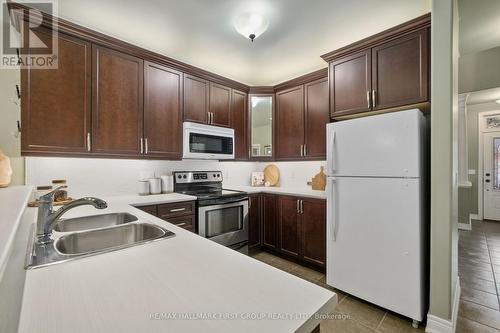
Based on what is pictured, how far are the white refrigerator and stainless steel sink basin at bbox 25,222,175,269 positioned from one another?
1652mm

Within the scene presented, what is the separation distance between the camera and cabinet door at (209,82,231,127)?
303cm

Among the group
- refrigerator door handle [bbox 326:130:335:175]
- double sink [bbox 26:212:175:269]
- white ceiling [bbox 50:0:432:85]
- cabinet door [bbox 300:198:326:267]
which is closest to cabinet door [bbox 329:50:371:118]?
white ceiling [bbox 50:0:432:85]

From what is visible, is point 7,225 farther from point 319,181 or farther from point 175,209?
point 319,181

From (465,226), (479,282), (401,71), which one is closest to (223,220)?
(401,71)

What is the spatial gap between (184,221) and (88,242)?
112cm

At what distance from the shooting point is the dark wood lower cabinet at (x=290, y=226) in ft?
8.39

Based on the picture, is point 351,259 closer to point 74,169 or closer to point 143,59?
point 74,169

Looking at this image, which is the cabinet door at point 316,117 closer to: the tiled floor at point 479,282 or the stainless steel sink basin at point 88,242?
the tiled floor at point 479,282

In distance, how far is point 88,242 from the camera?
1.24 meters

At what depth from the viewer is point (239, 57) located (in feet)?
9.63

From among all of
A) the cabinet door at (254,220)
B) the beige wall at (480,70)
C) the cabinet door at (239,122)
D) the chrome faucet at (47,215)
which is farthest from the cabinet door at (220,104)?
the beige wall at (480,70)

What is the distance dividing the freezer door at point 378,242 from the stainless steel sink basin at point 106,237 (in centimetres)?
164

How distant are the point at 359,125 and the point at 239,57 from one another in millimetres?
1781

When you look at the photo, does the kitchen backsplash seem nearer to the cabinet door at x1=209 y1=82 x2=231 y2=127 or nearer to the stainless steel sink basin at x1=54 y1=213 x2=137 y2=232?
the cabinet door at x1=209 y1=82 x2=231 y2=127
